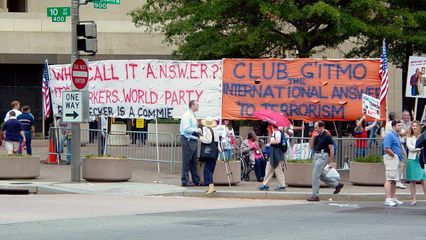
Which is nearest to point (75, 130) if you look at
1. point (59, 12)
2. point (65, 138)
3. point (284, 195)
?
Answer: point (59, 12)

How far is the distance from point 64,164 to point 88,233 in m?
13.3

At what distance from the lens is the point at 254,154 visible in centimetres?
1973

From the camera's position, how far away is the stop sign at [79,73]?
60.5 feet

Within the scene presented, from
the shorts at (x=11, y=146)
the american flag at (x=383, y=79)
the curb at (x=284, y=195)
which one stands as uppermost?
the american flag at (x=383, y=79)

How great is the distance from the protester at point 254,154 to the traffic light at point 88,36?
464 cm

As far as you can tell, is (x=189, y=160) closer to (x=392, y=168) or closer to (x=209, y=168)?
(x=209, y=168)

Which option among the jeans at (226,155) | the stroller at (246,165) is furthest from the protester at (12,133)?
the stroller at (246,165)

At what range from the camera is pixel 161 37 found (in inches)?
1674

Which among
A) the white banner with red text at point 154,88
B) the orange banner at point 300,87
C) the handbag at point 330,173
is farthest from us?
the white banner with red text at point 154,88

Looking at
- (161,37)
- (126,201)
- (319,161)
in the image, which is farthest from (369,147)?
(161,37)

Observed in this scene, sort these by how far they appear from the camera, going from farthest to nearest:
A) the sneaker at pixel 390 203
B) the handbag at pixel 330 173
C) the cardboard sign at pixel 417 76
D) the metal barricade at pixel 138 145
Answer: the metal barricade at pixel 138 145 → the cardboard sign at pixel 417 76 → the handbag at pixel 330 173 → the sneaker at pixel 390 203

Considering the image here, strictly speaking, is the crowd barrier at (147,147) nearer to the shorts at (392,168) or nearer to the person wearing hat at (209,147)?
the person wearing hat at (209,147)

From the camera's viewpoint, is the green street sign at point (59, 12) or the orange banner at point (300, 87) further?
the orange banner at point (300, 87)

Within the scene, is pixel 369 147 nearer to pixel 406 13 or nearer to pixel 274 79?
pixel 274 79
